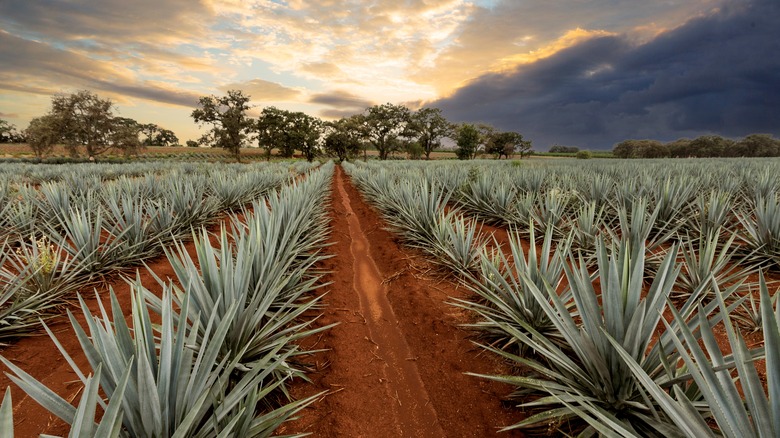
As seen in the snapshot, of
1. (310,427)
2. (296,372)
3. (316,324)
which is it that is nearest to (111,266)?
(316,324)

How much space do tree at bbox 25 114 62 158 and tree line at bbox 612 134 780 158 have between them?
7872cm

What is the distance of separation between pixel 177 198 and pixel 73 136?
137 feet

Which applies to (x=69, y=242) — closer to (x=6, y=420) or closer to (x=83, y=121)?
(x=6, y=420)

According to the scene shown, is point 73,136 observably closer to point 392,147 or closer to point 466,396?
point 392,147

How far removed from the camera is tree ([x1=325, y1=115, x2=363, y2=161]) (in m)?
52.8

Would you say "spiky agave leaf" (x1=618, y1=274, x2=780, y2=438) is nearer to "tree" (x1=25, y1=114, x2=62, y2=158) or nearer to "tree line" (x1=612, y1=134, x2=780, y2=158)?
"tree" (x1=25, y1=114, x2=62, y2=158)

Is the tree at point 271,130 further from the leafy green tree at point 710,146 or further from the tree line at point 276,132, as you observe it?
the leafy green tree at point 710,146

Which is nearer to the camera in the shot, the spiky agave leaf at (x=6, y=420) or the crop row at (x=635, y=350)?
the spiky agave leaf at (x=6, y=420)

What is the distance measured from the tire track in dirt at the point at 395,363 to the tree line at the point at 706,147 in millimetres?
64035

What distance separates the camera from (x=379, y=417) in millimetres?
1896

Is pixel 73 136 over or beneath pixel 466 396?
over

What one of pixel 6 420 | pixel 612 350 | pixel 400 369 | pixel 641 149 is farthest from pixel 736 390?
pixel 641 149

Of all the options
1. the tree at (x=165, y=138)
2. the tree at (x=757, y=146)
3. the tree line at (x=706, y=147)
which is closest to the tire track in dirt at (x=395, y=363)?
the tree line at (x=706, y=147)

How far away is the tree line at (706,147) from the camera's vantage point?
44.8m
